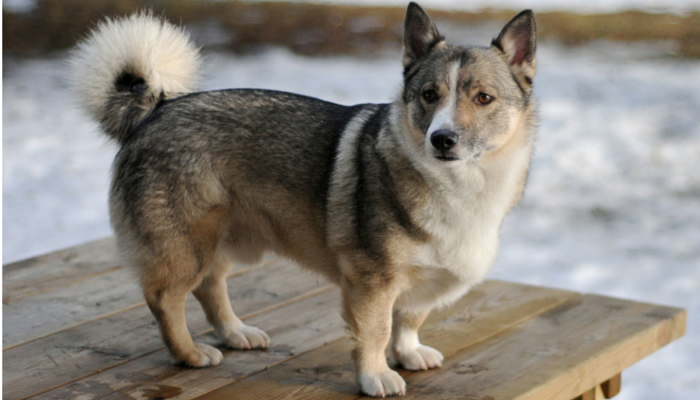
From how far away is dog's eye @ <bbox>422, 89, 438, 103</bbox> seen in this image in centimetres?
→ 211

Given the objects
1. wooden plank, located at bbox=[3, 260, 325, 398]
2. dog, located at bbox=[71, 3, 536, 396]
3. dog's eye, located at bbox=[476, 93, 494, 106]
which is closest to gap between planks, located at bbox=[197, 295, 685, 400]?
dog, located at bbox=[71, 3, 536, 396]

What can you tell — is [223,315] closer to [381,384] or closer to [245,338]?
[245,338]

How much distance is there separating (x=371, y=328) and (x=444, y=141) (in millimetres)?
601

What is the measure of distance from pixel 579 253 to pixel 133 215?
311cm

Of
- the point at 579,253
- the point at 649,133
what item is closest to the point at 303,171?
the point at 579,253

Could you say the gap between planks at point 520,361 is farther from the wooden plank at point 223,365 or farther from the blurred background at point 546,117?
the blurred background at point 546,117

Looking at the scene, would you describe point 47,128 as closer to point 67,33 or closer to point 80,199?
point 80,199

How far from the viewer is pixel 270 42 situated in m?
7.93

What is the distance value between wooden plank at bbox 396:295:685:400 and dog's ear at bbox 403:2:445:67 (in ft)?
3.31

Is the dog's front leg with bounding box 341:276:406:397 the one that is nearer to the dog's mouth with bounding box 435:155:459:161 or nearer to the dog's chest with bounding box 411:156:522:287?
the dog's chest with bounding box 411:156:522:287

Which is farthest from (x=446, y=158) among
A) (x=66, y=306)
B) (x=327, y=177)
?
(x=66, y=306)

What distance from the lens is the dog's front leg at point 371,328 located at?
219 centimetres

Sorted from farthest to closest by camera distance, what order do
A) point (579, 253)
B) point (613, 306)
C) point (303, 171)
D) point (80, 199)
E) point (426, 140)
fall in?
point (80, 199)
point (579, 253)
point (613, 306)
point (303, 171)
point (426, 140)

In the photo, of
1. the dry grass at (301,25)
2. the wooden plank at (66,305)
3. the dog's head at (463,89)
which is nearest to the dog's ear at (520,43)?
the dog's head at (463,89)
